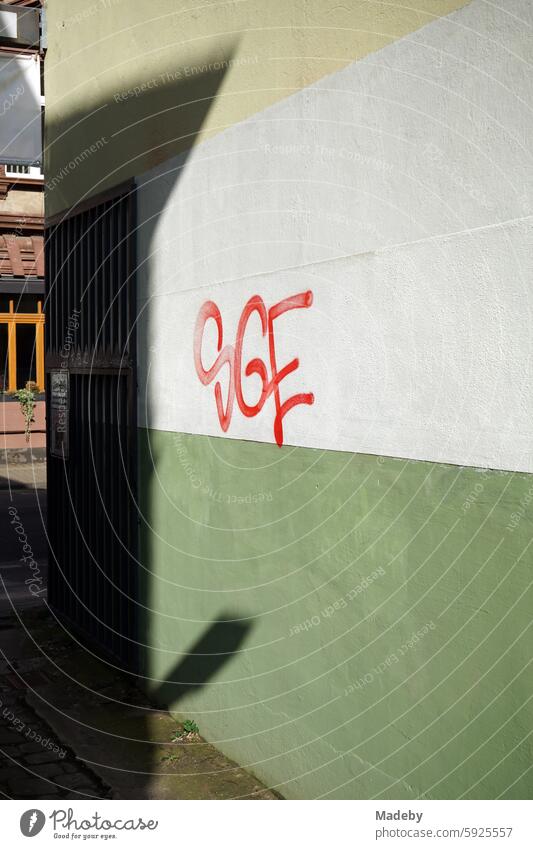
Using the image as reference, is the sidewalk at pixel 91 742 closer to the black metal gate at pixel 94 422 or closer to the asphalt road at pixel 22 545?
the black metal gate at pixel 94 422

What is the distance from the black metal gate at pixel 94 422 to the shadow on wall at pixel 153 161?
16cm

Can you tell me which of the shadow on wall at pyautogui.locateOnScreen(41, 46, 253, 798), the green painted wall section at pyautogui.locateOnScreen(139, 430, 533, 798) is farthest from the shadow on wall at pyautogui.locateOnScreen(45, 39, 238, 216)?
the green painted wall section at pyautogui.locateOnScreen(139, 430, 533, 798)

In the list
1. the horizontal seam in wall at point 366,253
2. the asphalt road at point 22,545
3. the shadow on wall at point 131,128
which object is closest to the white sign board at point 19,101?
the shadow on wall at point 131,128

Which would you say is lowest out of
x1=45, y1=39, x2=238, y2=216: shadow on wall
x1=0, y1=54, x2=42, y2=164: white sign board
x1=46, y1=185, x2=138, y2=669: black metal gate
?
x1=46, y1=185, x2=138, y2=669: black metal gate

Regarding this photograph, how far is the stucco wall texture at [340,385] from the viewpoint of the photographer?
3.61 meters

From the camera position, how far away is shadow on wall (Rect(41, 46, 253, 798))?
228 inches

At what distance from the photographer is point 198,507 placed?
6051mm

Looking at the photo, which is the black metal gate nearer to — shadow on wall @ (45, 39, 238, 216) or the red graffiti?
shadow on wall @ (45, 39, 238, 216)

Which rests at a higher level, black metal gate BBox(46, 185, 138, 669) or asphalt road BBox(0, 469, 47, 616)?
black metal gate BBox(46, 185, 138, 669)

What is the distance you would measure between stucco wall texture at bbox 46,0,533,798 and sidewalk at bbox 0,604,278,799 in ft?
0.59

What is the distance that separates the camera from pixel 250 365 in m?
5.39

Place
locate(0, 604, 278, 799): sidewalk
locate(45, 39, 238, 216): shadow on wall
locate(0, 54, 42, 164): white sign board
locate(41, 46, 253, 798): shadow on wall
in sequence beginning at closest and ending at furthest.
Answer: locate(0, 604, 278, 799): sidewalk → locate(41, 46, 253, 798): shadow on wall → locate(45, 39, 238, 216): shadow on wall → locate(0, 54, 42, 164): white sign board

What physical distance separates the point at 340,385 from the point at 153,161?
2830 mm

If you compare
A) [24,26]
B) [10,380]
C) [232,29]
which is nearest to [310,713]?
[232,29]
